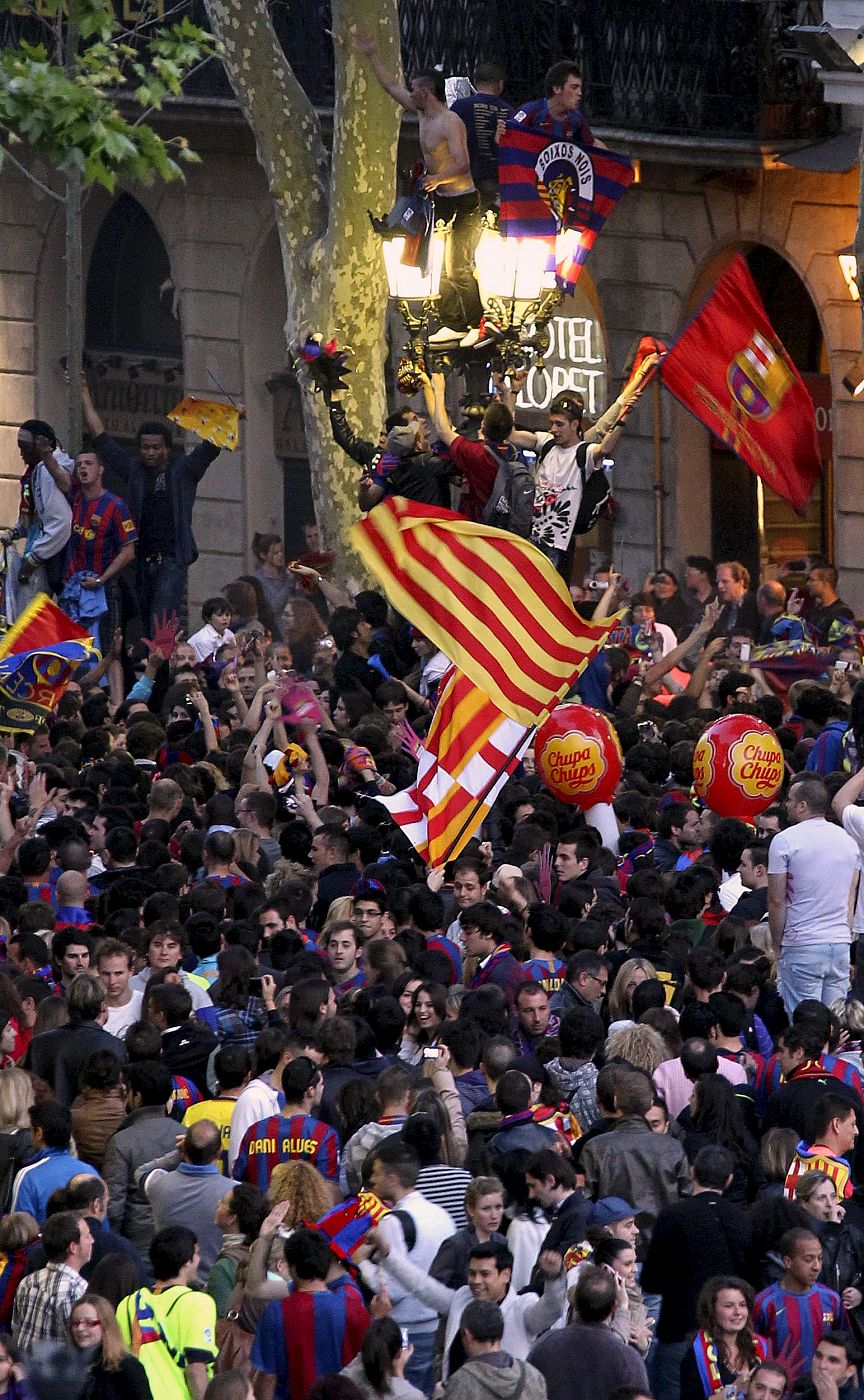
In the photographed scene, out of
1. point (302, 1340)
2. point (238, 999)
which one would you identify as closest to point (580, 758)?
point (238, 999)

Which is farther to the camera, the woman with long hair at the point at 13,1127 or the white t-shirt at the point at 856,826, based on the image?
the white t-shirt at the point at 856,826

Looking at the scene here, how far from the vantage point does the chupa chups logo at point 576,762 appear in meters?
14.0

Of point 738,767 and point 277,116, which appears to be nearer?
point 738,767

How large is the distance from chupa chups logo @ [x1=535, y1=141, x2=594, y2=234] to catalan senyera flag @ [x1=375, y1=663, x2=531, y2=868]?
4.74 m

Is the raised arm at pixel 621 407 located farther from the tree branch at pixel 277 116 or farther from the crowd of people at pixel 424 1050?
the tree branch at pixel 277 116

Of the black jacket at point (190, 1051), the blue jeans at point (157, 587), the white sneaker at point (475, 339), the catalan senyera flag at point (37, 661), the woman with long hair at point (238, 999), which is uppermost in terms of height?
the white sneaker at point (475, 339)

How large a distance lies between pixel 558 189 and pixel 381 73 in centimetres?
232

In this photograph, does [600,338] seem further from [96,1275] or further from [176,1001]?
[96,1275]

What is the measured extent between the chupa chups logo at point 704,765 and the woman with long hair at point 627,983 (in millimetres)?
2804

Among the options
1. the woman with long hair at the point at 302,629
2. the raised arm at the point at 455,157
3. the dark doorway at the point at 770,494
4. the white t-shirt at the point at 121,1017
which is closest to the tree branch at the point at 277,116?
the woman with long hair at the point at 302,629

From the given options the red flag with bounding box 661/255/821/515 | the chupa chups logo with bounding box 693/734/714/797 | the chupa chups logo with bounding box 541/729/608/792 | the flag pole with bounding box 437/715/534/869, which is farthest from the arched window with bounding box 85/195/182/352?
the flag pole with bounding box 437/715/534/869

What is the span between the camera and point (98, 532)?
18844 mm

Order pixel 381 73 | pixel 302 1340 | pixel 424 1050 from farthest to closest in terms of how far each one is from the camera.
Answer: pixel 381 73
pixel 424 1050
pixel 302 1340

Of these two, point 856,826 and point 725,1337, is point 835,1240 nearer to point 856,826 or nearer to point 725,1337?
point 725,1337
